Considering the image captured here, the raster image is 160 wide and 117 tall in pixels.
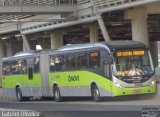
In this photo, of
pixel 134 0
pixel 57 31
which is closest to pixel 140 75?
pixel 134 0

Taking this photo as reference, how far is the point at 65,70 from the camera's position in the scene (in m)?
30.1

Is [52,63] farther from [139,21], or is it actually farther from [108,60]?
[139,21]

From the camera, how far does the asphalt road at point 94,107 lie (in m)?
17.1

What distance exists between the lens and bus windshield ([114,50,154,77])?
25.8 meters

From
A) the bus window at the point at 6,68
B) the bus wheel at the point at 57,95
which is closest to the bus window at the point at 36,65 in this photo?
the bus wheel at the point at 57,95

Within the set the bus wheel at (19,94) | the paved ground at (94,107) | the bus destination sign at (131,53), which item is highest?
the bus destination sign at (131,53)

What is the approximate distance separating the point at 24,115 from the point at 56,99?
832 inches

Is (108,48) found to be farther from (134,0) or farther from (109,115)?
(134,0)

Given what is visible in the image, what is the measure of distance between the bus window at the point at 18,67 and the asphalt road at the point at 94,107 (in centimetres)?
422

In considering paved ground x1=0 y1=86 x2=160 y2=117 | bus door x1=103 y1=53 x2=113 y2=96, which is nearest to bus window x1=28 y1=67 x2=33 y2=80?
paved ground x1=0 y1=86 x2=160 y2=117

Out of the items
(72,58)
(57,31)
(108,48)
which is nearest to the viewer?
(108,48)

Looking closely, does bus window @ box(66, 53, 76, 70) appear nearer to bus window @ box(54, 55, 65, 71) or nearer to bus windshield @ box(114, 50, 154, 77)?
bus window @ box(54, 55, 65, 71)

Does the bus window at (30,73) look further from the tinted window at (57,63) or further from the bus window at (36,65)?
the tinted window at (57,63)

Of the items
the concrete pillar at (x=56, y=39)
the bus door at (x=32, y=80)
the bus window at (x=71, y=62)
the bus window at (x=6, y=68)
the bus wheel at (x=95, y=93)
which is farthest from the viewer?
the concrete pillar at (x=56, y=39)
